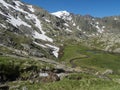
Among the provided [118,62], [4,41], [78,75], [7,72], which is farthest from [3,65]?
[118,62]

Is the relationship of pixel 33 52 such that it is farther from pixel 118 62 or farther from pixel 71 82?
pixel 71 82

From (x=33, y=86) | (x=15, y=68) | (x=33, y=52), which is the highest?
(x=33, y=52)

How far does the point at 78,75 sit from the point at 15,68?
1178cm

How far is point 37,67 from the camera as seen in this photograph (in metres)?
53.0

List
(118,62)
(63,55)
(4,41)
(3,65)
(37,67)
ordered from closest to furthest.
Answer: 1. (3,65)
2. (37,67)
3. (4,41)
4. (118,62)
5. (63,55)

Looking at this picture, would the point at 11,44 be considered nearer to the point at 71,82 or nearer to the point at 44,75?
the point at 44,75

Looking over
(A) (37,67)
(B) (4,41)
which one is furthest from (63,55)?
(A) (37,67)

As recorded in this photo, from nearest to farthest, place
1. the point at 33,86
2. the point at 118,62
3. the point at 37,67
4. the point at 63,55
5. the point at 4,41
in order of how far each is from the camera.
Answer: the point at 33,86 → the point at 37,67 → the point at 4,41 → the point at 118,62 → the point at 63,55

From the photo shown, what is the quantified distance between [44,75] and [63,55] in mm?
123207

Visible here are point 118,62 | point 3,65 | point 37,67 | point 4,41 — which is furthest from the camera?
point 118,62

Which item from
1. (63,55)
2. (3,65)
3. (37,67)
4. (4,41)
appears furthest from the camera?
(63,55)

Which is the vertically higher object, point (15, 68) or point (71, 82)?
point (15, 68)

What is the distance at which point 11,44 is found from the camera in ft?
461

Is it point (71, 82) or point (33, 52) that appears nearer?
point (71, 82)
